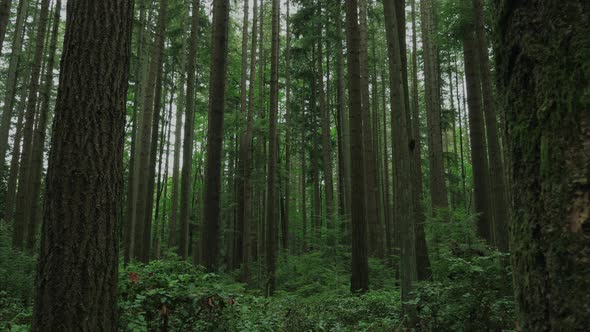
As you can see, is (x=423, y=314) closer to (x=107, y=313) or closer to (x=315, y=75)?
(x=107, y=313)

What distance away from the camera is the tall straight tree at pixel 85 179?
340 centimetres

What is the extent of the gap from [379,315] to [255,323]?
2796 mm

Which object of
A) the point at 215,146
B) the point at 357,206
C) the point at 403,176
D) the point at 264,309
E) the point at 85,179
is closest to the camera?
the point at 85,179

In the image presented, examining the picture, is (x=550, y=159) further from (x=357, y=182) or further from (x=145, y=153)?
(x=145, y=153)

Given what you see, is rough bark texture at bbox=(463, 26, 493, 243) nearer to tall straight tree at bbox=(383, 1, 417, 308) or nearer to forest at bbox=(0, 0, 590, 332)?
forest at bbox=(0, 0, 590, 332)

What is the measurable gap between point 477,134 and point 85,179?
9.84m

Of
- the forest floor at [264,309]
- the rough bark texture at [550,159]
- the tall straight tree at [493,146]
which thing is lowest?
the forest floor at [264,309]

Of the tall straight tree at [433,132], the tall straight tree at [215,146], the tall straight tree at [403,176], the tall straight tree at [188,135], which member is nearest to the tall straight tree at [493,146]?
the tall straight tree at [403,176]

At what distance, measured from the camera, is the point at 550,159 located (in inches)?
39.3

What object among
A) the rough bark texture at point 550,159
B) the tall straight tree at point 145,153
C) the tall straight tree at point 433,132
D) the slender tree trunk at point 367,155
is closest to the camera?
the rough bark texture at point 550,159

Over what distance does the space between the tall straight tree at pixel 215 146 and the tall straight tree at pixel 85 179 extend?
17.0 ft

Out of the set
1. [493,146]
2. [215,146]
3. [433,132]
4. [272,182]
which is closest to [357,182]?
[493,146]

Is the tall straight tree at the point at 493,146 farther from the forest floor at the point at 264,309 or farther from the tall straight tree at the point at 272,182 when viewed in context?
the tall straight tree at the point at 272,182

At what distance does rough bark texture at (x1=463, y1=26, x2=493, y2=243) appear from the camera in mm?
10781
